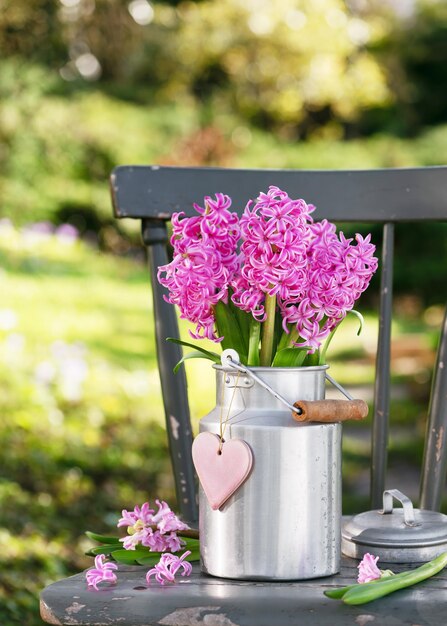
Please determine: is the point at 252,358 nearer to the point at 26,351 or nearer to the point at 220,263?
the point at 220,263

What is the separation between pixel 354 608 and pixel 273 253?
38 centimetres

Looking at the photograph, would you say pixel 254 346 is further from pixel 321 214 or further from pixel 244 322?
pixel 321 214

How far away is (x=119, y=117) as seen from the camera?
10469mm

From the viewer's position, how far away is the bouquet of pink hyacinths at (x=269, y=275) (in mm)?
1055

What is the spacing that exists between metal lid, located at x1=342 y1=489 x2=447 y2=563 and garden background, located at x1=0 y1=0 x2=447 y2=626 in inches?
58.2

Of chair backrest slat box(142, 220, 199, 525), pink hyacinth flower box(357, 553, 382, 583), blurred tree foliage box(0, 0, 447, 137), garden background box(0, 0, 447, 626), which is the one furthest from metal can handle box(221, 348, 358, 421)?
blurred tree foliage box(0, 0, 447, 137)

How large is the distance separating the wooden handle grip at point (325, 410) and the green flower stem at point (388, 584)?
180 millimetres

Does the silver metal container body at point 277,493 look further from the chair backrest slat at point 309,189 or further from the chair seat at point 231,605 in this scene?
the chair backrest slat at point 309,189

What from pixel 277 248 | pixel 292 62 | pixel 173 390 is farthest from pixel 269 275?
pixel 292 62

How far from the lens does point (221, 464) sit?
108 centimetres

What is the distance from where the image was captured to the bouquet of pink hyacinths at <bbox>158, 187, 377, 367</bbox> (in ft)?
3.46

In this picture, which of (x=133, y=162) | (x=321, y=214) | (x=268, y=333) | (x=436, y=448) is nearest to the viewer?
(x=268, y=333)

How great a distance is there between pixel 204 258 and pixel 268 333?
12 centimetres

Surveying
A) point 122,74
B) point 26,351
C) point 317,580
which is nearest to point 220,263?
point 317,580
